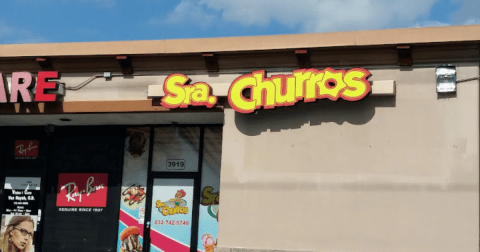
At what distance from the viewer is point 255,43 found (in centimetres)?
1377

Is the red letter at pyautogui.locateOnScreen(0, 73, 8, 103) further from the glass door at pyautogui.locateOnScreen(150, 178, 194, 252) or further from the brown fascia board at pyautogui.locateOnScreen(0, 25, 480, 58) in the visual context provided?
the glass door at pyautogui.locateOnScreen(150, 178, 194, 252)

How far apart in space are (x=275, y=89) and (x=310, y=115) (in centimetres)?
110

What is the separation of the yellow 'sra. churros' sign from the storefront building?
0.09ft

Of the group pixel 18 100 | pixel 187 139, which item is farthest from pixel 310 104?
pixel 18 100

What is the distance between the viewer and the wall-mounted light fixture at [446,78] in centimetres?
1282

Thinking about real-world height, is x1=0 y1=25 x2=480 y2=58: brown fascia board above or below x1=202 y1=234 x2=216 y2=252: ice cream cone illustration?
above

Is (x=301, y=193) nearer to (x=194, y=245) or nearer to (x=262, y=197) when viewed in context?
(x=262, y=197)

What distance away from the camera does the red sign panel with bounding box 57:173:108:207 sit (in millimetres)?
16250

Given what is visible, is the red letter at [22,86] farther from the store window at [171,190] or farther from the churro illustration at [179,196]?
the churro illustration at [179,196]

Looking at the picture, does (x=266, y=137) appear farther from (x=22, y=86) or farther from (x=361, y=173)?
(x=22, y=86)

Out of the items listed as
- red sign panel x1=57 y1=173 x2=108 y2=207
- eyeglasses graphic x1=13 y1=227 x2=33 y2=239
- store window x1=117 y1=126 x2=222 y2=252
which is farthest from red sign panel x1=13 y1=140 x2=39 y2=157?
store window x1=117 y1=126 x2=222 y2=252

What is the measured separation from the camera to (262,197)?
13445 mm

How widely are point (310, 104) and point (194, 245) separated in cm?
533

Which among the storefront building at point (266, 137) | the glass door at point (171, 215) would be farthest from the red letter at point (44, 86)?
the glass door at point (171, 215)
